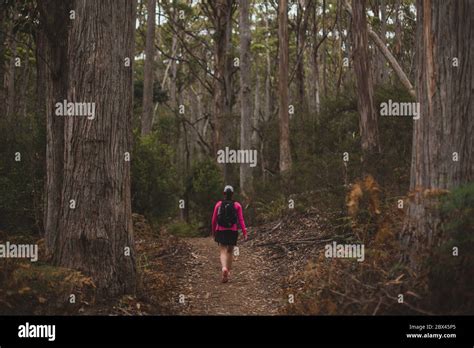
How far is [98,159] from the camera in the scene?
23.9 ft

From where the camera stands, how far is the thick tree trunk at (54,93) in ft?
29.1

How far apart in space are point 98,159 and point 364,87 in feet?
28.9

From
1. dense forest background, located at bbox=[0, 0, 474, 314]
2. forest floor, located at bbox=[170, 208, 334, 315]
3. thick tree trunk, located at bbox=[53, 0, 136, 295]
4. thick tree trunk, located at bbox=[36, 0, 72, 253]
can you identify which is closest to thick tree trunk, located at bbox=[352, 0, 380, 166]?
dense forest background, located at bbox=[0, 0, 474, 314]

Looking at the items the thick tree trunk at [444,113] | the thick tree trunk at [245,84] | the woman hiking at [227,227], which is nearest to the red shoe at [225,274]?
the woman hiking at [227,227]

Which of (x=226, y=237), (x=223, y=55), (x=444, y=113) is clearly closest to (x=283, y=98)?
(x=223, y=55)

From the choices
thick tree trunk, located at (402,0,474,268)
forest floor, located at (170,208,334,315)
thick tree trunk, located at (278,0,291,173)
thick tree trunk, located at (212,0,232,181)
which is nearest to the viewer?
thick tree trunk, located at (402,0,474,268)

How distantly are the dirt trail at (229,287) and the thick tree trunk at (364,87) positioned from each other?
3751 mm

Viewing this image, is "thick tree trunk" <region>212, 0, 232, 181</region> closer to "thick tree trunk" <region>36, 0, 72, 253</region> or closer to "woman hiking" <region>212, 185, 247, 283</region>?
"woman hiking" <region>212, 185, 247, 283</region>

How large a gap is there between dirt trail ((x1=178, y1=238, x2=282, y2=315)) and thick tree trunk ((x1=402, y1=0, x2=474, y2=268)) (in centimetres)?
Result: 246

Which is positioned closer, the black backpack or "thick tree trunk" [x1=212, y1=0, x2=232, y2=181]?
the black backpack

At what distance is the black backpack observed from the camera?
31.8 ft

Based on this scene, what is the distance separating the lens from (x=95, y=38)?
736cm

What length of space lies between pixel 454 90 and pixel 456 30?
711mm
